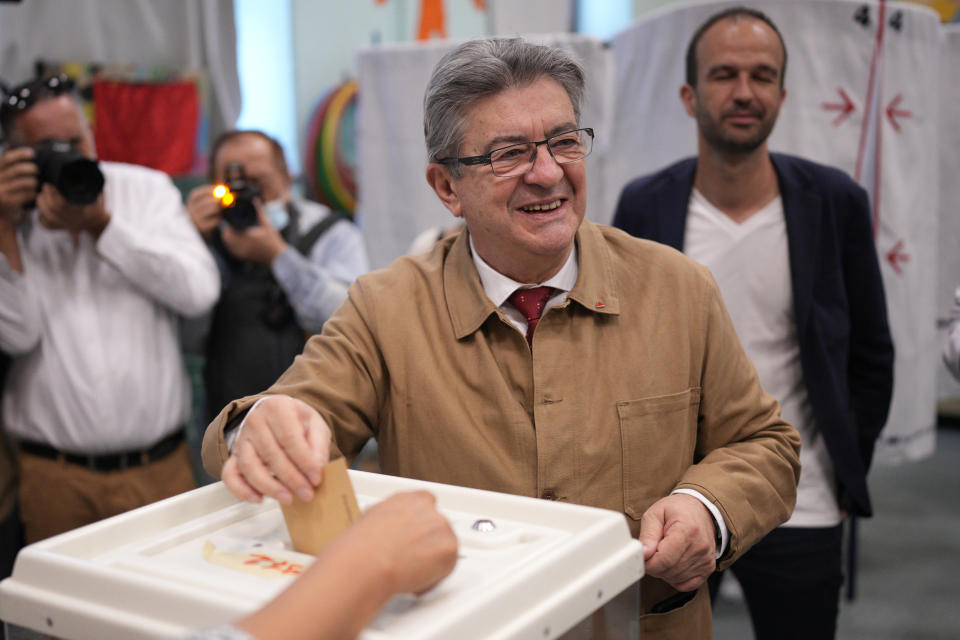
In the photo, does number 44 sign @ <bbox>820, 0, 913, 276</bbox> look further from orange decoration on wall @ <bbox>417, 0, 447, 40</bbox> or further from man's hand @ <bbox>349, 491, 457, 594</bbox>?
orange decoration on wall @ <bbox>417, 0, 447, 40</bbox>

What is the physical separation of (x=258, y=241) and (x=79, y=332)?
549 millimetres

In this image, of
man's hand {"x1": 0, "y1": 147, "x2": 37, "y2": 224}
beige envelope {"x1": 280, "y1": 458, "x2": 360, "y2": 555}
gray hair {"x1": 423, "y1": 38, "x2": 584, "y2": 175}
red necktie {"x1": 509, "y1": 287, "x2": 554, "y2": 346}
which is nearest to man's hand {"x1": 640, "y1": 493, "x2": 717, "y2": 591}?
red necktie {"x1": 509, "y1": 287, "x2": 554, "y2": 346}

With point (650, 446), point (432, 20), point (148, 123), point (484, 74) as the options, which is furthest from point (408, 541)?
point (432, 20)

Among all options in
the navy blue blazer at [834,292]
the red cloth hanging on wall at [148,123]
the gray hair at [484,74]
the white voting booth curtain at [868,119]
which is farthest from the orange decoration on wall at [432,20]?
the gray hair at [484,74]

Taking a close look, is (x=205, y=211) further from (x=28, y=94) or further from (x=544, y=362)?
(x=544, y=362)

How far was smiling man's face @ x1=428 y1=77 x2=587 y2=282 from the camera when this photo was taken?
142cm

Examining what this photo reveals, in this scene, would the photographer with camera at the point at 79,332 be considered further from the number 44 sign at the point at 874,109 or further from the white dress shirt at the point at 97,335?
the number 44 sign at the point at 874,109

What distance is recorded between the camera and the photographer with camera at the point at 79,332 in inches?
94.3

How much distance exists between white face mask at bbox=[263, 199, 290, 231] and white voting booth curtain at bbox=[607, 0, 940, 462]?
1160 millimetres

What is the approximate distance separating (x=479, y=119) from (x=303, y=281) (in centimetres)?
Result: 137

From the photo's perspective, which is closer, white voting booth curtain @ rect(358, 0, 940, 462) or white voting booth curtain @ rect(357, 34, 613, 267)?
white voting booth curtain @ rect(358, 0, 940, 462)

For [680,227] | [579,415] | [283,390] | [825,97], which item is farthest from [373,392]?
[825,97]

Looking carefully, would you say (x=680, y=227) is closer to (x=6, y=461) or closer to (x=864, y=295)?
(x=864, y=295)

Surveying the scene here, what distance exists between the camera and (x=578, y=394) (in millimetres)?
1414
